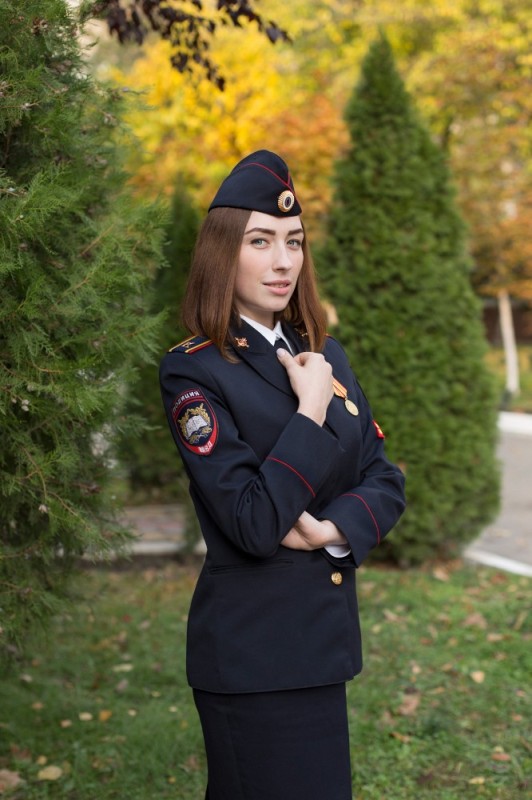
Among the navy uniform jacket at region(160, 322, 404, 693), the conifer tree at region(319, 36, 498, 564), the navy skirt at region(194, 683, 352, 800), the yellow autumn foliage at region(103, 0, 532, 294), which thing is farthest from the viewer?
the yellow autumn foliage at region(103, 0, 532, 294)

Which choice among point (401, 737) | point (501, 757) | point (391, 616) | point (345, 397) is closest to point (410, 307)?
point (391, 616)

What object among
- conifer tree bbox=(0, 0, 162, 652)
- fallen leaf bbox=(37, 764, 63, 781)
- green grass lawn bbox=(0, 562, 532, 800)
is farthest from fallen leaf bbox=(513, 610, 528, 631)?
conifer tree bbox=(0, 0, 162, 652)

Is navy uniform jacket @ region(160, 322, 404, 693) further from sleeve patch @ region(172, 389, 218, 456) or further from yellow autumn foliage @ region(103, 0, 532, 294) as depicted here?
yellow autumn foliage @ region(103, 0, 532, 294)

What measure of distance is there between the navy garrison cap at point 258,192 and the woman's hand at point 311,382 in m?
0.35

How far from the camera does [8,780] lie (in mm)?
3680

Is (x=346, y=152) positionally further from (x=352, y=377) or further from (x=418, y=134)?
(x=352, y=377)

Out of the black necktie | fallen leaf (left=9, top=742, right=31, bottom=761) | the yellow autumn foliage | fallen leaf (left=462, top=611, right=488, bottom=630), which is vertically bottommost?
fallen leaf (left=462, top=611, right=488, bottom=630)

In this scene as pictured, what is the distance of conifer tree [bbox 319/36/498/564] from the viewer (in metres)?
6.60

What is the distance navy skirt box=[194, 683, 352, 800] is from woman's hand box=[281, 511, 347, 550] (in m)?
0.34

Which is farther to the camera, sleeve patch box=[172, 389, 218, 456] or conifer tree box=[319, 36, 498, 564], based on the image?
conifer tree box=[319, 36, 498, 564]

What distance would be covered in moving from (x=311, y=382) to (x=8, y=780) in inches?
93.6

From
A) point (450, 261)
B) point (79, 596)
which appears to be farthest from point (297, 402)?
point (450, 261)

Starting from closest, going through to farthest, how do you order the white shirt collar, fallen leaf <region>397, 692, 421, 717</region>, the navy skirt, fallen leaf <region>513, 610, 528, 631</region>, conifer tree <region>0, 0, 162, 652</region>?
the navy skirt → the white shirt collar → conifer tree <region>0, 0, 162, 652</region> → fallen leaf <region>397, 692, 421, 717</region> → fallen leaf <region>513, 610, 528, 631</region>

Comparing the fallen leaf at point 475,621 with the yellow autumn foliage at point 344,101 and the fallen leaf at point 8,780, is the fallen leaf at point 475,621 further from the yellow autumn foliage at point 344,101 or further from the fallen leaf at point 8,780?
the yellow autumn foliage at point 344,101
